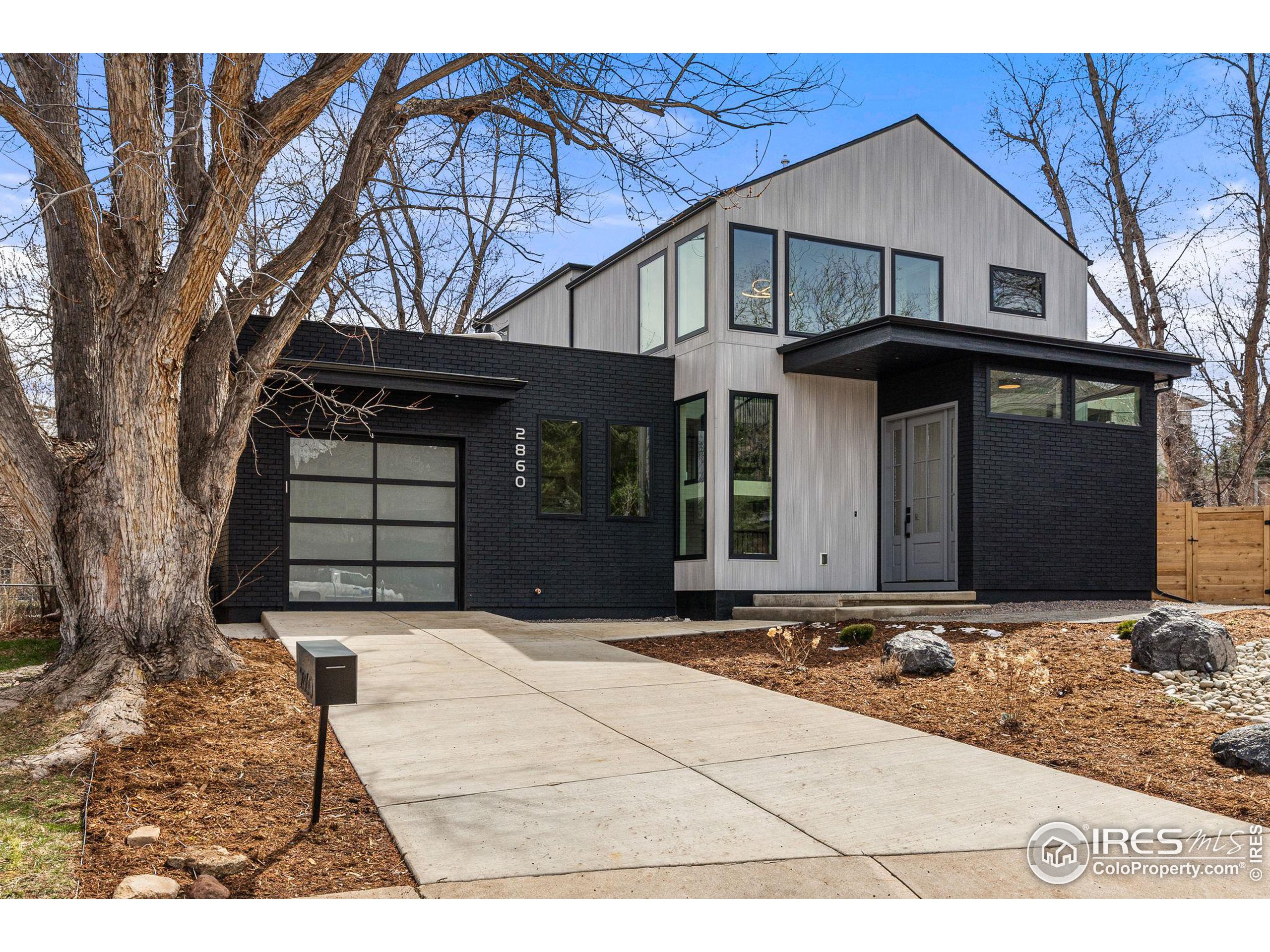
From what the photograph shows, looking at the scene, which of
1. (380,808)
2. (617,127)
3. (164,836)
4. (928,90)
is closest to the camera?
(164,836)

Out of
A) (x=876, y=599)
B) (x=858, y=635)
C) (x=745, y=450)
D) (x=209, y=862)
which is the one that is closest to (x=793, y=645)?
(x=858, y=635)

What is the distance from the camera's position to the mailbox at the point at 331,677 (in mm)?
4457

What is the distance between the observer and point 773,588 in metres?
13.5

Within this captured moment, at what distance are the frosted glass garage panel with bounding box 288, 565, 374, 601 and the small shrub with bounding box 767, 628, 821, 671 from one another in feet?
17.0

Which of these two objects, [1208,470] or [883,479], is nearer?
[883,479]

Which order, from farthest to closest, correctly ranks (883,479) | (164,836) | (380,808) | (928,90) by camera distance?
→ (883,479), (928,90), (380,808), (164,836)

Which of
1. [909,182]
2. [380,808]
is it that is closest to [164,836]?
[380,808]

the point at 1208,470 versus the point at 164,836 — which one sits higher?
the point at 1208,470

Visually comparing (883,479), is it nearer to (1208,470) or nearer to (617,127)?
Result: (617,127)

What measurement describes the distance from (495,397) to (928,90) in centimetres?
656

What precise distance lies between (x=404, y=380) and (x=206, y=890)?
352 inches

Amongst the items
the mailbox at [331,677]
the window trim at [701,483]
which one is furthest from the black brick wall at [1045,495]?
the mailbox at [331,677]

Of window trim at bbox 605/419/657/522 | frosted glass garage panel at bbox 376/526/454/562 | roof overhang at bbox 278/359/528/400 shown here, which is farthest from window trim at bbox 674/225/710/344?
frosted glass garage panel at bbox 376/526/454/562

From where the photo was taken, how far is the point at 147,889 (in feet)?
12.4
